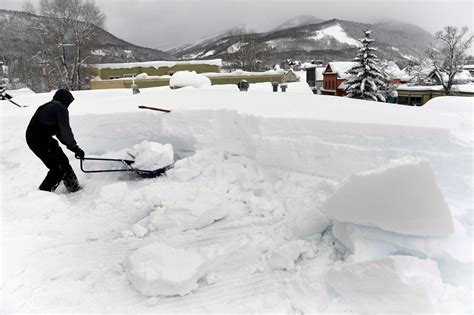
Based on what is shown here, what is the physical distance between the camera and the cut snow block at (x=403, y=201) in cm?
227

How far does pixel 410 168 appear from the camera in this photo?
229 cm

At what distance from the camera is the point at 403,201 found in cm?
233

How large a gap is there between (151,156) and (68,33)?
2208 centimetres

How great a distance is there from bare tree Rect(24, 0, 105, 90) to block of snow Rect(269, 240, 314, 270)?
2369 cm

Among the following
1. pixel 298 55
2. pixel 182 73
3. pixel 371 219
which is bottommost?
pixel 371 219

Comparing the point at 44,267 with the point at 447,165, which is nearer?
the point at 44,267

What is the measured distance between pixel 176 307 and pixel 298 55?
288 feet

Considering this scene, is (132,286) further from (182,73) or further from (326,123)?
(182,73)

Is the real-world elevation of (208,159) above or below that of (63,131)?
below

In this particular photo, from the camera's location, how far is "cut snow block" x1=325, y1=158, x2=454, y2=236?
2.27 meters

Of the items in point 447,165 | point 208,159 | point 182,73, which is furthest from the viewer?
point 182,73

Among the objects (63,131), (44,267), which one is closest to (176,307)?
(44,267)

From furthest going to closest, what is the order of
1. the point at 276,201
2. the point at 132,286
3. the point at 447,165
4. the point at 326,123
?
Answer: the point at 326,123
the point at 276,201
the point at 447,165
the point at 132,286

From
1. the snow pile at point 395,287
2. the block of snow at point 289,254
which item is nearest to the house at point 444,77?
the block of snow at point 289,254
